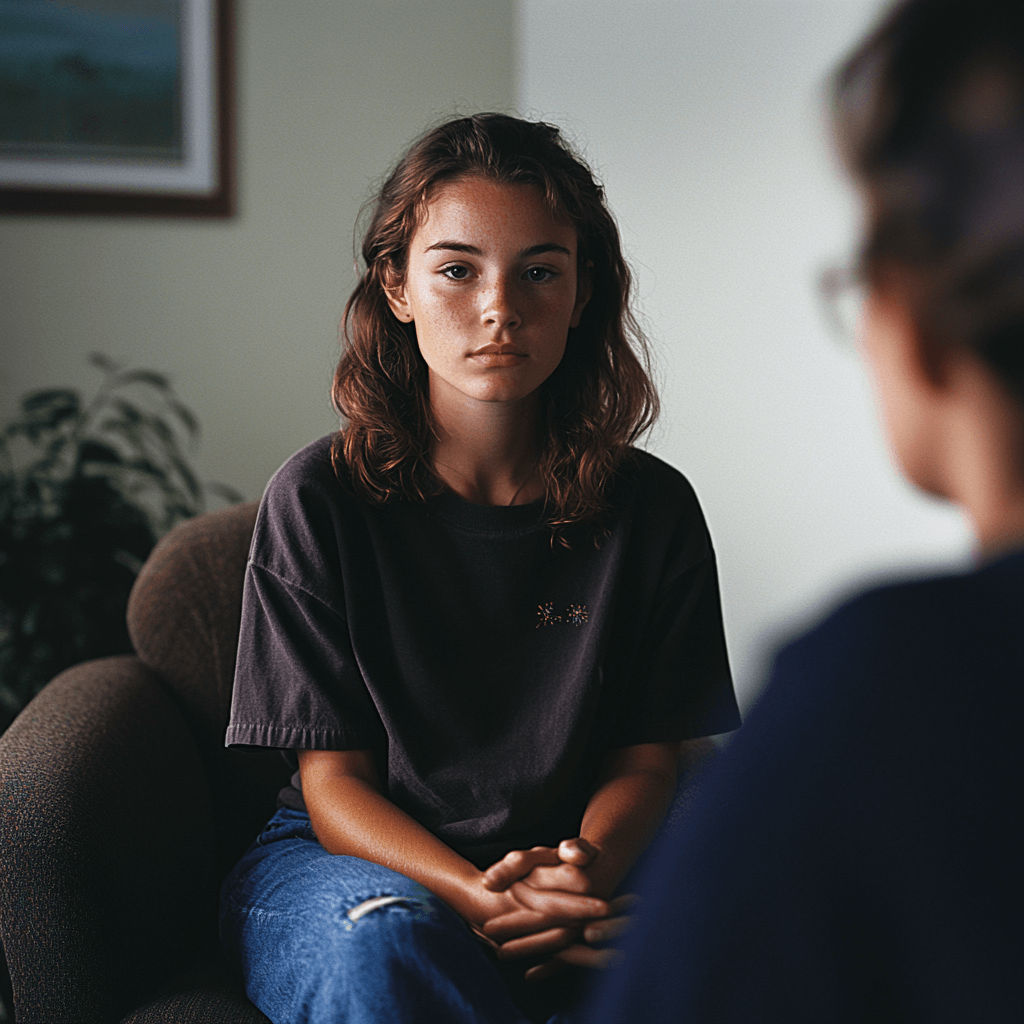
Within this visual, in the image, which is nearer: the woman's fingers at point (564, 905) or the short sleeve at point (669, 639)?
the woman's fingers at point (564, 905)

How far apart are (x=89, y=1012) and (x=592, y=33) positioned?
2192 mm

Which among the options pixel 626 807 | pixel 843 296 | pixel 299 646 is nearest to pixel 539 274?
pixel 299 646

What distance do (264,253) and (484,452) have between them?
1.45m

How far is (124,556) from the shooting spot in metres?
1.94

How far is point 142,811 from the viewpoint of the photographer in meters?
1.12

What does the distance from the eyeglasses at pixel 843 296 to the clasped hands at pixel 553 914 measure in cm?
61

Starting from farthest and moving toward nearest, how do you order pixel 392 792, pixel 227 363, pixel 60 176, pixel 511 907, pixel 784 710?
pixel 227 363
pixel 60 176
pixel 392 792
pixel 511 907
pixel 784 710

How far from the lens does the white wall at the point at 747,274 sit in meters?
1.69

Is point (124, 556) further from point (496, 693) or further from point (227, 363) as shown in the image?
point (496, 693)

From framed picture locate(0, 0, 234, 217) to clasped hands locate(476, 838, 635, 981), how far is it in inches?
74.4

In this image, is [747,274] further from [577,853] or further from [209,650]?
[577,853]

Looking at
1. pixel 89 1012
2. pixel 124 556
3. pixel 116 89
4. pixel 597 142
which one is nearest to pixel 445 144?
pixel 89 1012

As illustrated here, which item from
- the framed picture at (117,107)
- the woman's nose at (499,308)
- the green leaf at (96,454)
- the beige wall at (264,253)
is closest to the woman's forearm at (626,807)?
the woman's nose at (499,308)

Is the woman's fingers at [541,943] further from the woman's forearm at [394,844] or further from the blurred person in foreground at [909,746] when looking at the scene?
the blurred person in foreground at [909,746]
